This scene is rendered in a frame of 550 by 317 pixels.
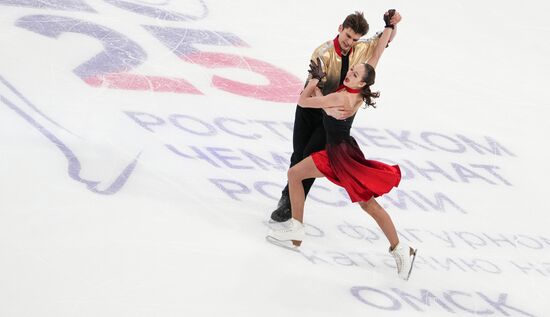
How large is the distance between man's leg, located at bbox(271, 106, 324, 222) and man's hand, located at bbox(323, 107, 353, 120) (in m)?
0.37

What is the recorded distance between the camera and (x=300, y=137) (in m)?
5.37

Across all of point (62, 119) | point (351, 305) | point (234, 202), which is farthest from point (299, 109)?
point (62, 119)

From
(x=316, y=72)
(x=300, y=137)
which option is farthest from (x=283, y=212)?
(x=316, y=72)

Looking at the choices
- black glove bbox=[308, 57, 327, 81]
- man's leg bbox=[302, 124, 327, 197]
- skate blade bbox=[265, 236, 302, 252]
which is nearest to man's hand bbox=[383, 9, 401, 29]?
black glove bbox=[308, 57, 327, 81]

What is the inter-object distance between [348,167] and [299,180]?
34 centimetres

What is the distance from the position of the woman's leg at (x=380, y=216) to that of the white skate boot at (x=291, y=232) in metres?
0.39

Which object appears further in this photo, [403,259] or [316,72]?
[403,259]

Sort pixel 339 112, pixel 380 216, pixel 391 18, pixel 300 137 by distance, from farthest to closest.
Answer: pixel 300 137, pixel 391 18, pixel 380 216, pixel 339 112

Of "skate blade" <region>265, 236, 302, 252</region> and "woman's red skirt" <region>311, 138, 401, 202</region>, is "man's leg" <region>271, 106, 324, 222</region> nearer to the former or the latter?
"skate blade" <region>265, 236, 302, 252</region>

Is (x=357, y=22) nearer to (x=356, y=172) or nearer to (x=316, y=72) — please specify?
(x=316, y=72)

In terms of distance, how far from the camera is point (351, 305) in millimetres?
4848

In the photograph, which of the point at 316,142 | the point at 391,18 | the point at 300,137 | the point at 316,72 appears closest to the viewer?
the point at 316,72

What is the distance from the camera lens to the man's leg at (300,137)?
5.29 meters

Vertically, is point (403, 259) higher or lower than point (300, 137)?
lower
